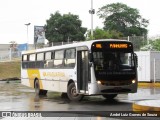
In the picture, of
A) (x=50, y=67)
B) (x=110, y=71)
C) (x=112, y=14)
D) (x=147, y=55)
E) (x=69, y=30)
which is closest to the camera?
(x=110, y=71)

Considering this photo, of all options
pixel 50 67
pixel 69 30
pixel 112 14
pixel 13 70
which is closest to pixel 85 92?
pixel 50 67

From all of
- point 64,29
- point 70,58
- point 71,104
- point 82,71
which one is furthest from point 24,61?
point 64,29

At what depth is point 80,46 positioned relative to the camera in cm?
2055

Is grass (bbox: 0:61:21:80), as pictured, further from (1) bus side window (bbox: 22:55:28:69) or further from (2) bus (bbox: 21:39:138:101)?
(2) bus (bbox: 21:39:138:101)

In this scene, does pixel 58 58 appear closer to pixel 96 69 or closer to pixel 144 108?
pixel 96 69

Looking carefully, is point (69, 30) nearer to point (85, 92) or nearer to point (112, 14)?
point (112, 14)

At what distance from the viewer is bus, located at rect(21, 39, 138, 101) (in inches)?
750

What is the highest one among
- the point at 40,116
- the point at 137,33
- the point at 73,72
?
the point at 137,33

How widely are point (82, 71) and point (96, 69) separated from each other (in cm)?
136

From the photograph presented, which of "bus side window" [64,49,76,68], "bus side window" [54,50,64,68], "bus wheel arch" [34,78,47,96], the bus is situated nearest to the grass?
"bus wheel arch" [34,78,47,96]

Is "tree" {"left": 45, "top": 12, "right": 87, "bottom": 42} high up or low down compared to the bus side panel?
up

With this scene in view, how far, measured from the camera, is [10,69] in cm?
6000

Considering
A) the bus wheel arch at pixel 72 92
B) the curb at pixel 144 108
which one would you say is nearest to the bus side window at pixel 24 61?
the bus wheel arch at pixel 72 92

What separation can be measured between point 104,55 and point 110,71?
0.81 meters
